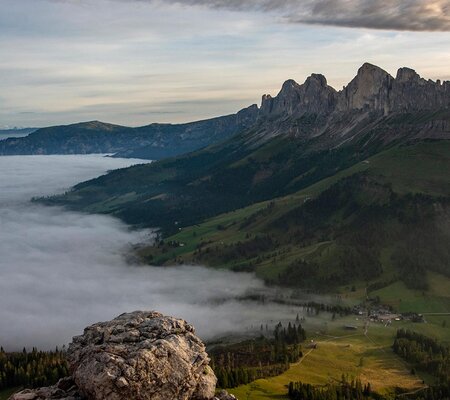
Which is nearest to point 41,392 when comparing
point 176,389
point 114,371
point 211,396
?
point 114,371

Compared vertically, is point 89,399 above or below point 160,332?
below

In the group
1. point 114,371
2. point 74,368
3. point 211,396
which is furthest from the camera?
point 211,396

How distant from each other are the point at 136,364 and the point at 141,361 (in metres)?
0.77

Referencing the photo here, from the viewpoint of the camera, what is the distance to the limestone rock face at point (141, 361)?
68.7 meters

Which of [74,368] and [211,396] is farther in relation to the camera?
[211,396]

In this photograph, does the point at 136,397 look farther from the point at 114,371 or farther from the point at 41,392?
the point at 41,392

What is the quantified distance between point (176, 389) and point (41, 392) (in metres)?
18.9

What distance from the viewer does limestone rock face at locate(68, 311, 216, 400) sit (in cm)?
6869

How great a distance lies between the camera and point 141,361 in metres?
69.8

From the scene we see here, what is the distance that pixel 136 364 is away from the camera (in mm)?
69375

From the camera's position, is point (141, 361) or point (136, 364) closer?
point (136, 364)

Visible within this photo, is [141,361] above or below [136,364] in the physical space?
above

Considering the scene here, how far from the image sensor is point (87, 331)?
78.0m

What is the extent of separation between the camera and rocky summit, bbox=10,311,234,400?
2707 inches
